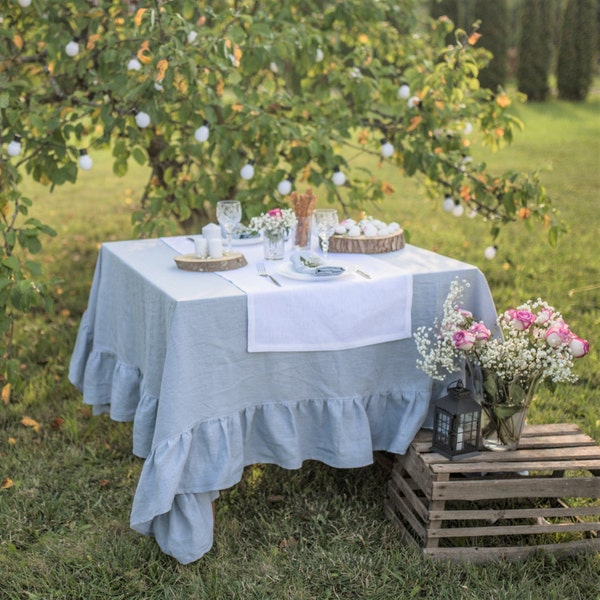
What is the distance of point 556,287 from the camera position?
4.65 m

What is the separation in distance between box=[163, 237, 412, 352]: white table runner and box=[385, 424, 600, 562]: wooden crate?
0.40 m

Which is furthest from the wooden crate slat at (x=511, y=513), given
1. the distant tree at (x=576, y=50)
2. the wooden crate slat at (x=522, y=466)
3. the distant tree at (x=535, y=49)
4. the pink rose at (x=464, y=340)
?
the distant tree at (x=535, y=49)

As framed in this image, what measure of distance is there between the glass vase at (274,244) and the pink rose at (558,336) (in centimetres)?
92

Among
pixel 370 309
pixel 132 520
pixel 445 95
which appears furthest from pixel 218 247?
pixel 445 95

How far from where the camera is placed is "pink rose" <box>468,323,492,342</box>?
2.16m

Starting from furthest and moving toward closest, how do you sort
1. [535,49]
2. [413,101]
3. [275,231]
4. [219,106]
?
[535,49]
[413,101]
[219,106]
[275,231]

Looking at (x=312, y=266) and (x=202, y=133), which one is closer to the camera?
(x=312, y=266)

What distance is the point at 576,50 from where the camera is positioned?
1558cm

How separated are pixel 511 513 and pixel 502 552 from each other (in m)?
0.12

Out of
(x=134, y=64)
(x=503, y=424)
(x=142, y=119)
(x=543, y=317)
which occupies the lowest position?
(x=503, y=424)

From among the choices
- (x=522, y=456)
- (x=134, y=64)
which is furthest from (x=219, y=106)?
(x=522, y=456)

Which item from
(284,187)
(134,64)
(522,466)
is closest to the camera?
(522,466)

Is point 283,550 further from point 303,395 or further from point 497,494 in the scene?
point 497,494

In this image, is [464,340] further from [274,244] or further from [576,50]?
[576,50]
